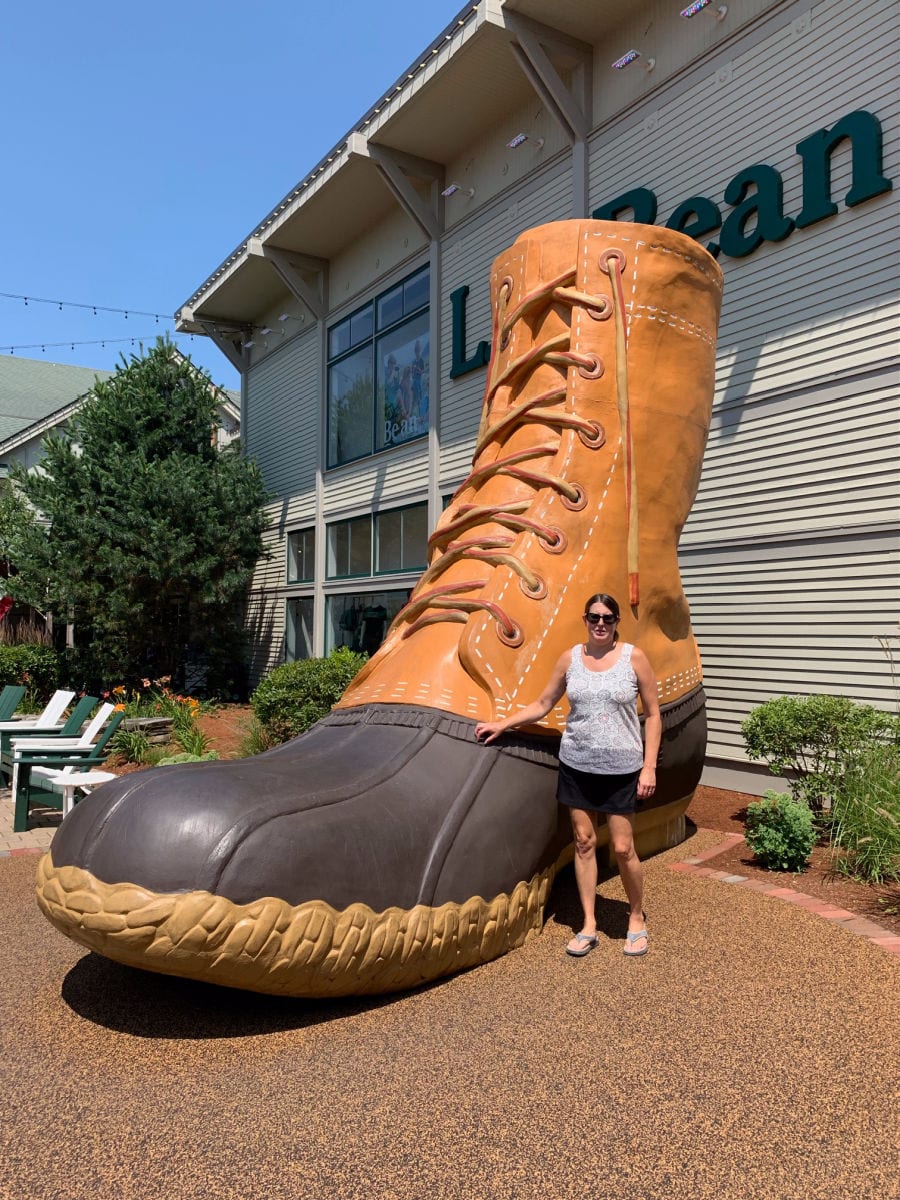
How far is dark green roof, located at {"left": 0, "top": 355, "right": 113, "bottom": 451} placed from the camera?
28.8m

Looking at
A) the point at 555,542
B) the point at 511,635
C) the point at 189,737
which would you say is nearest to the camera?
the point at 511,635

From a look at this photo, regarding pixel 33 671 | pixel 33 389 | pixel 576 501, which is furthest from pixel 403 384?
pixel 33 389

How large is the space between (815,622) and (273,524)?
1072 centimetres

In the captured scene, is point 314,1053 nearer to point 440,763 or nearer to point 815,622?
point 440,763

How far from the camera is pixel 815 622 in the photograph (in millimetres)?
6707

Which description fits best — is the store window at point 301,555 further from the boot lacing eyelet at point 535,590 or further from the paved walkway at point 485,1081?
the paved walkway at point 485,1081

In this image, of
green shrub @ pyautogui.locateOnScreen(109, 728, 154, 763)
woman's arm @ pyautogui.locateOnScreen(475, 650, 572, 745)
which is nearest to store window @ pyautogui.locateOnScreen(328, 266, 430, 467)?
green shrub @ pyautogui.locateOnScreen(109, 728, 154, 763)

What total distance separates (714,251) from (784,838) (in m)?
5.38

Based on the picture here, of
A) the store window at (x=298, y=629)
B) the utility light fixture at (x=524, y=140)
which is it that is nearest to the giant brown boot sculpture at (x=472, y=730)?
the utility light fixture at (x=524, y=140)

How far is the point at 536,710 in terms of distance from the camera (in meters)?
3.13

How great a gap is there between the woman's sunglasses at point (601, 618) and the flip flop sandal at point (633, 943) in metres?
1.09

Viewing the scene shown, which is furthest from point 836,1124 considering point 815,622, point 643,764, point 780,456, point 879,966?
point 780,456

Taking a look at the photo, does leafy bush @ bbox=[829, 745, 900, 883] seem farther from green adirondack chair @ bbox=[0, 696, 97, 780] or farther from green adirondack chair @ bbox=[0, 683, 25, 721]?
green adirondack chair @ bbox=[0, 683, 25, 721]

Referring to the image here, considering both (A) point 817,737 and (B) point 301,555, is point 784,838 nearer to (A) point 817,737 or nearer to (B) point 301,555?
(A) point 817,737
